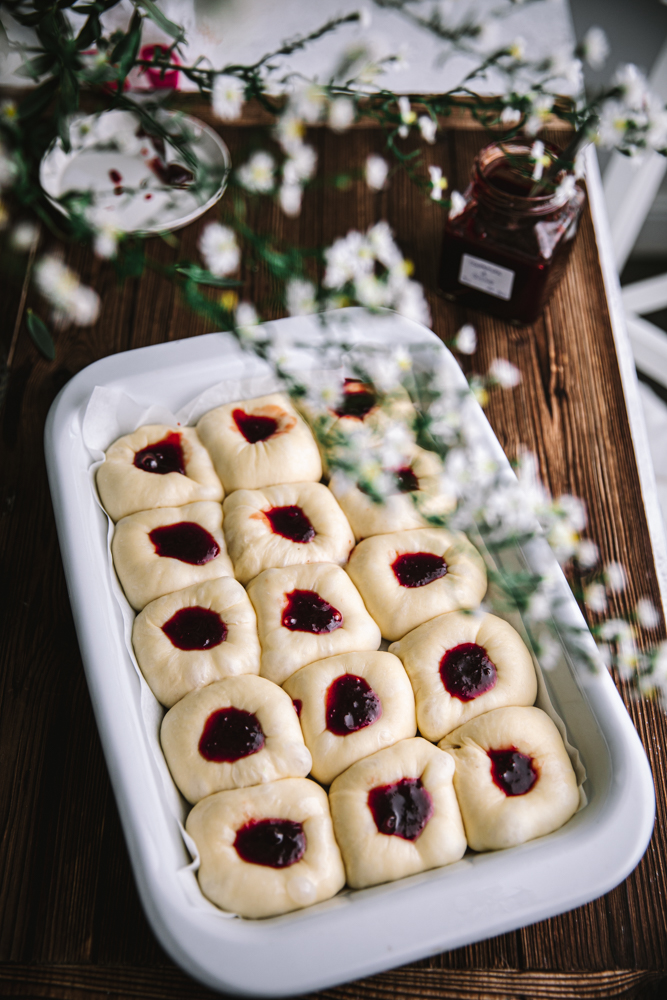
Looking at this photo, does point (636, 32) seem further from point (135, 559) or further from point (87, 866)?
point (87, 866)

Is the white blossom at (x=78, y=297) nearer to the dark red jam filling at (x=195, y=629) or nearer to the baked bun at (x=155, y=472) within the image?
the baked bun at (x=155, y=472)

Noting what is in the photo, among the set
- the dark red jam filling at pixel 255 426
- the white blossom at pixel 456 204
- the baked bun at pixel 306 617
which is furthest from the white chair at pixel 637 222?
the baked bun at pixel 306 617

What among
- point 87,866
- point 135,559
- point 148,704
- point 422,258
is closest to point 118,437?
point 135,559

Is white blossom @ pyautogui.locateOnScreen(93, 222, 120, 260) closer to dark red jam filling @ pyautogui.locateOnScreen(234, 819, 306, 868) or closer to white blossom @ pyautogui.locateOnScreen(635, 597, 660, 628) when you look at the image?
dark red jam filling @ pyautogui.locateOnScreen(234, 819, 306, 868)

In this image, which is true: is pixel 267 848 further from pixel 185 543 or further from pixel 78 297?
pixel 78 297

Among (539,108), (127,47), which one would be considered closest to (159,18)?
(127,47)
